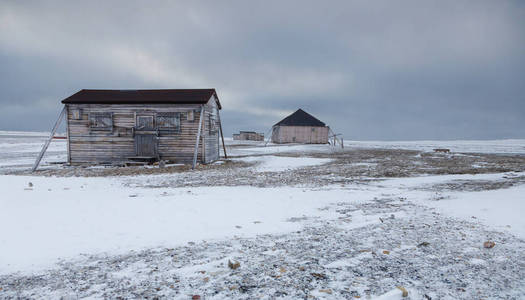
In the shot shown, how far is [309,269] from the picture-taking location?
3.23 meters

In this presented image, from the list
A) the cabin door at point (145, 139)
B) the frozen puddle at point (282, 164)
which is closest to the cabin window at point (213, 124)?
the frozen puddle at point (282, 164)

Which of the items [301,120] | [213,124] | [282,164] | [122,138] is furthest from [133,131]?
[301,120]

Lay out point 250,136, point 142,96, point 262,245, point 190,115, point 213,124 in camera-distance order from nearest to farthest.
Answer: point 262,245, point 190,115, point 142,96, point 213,124, point 250,136

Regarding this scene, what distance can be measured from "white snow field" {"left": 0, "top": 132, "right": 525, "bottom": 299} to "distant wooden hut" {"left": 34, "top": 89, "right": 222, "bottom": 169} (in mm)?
9760

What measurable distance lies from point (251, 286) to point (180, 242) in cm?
184

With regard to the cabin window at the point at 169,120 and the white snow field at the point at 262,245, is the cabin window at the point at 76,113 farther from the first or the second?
the white snow field at the point at 262,245

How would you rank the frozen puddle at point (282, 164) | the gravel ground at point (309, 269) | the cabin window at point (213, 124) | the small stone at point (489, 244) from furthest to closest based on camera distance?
the cabin window at point (213, 124), the frozen puddle at point (282, 164), the small stone at point (489, 244), the gravel ground at point (309, 269)

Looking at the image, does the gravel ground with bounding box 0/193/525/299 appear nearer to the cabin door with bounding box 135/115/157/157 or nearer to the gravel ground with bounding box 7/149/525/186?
the gravel ground with bounding box 7/149/525/186

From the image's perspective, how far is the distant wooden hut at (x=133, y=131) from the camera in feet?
56.3

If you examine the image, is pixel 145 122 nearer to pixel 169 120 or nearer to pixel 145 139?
pixel 145 139

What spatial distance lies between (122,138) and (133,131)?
0.93m

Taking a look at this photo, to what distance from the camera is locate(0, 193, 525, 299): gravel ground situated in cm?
274

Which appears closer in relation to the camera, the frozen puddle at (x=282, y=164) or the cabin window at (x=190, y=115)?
the frozen puddle at (x=282, y=164)

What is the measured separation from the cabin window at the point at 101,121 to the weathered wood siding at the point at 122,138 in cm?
21
